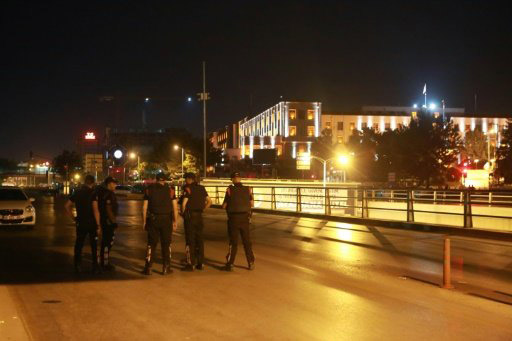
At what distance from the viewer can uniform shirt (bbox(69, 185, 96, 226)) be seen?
11.6 meters

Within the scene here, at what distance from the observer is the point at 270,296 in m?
9.55

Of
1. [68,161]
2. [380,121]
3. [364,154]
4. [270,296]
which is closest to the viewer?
[270,296]

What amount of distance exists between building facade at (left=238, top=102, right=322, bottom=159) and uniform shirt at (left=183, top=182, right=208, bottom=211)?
102279mm

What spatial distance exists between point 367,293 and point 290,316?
2163mm

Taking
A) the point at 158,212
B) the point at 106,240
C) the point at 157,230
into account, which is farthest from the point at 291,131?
the point at 158,212

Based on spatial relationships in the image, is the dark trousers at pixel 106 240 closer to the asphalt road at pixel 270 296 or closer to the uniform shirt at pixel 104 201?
the uniform shirt at pixel 104 201

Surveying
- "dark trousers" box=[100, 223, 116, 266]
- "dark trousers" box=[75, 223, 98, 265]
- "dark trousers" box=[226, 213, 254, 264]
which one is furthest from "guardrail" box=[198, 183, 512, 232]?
"dark trousers" box=[75, 223, 98, 265]

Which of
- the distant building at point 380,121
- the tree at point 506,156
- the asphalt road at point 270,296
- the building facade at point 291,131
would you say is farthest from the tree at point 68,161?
the asphalt road at point 270,296

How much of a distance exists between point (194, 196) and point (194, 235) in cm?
75

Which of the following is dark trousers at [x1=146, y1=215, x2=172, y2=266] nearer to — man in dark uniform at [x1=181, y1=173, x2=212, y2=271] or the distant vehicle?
man in dark uniform at [x1=181, y1=173, x2=212, y2=271]

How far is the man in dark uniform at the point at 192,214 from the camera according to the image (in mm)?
11750

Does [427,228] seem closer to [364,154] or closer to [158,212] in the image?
[158,212]

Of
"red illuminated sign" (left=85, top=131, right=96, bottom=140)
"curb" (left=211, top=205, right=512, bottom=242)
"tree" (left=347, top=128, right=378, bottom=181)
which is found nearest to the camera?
"curb" (left=211, top=205, right=512, bottom=242)

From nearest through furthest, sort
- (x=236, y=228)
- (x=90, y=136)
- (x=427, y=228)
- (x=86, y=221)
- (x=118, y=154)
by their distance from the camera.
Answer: (x=86, y=221)
(x=236, y=228)
(x=427, y=228)
(x=118, y=154)
(x=90, y=136)
